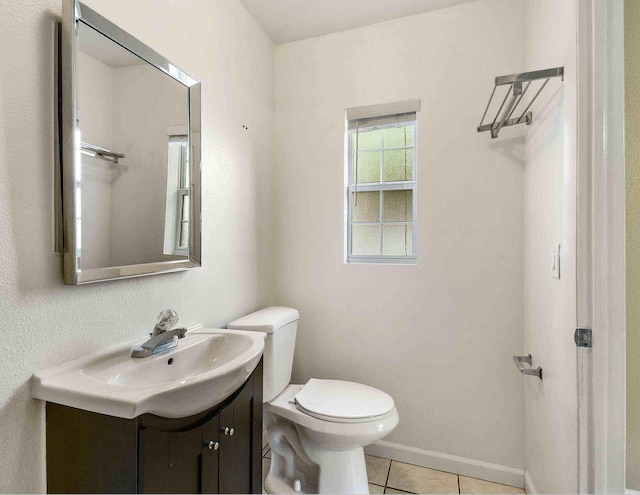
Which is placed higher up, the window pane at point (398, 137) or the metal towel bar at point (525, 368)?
the window pane at point (398, 137)

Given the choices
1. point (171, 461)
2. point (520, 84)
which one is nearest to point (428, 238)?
point (520, 84)

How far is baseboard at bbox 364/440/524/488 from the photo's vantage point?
160 centimetres

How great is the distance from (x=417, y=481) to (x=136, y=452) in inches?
57.0

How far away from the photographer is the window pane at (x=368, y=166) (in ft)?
6.37

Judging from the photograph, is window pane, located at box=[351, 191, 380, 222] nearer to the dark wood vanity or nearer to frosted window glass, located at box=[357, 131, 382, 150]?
frosted window glass, located at box=[357, 131, 382, 150]

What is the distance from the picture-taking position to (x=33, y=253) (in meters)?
0.83

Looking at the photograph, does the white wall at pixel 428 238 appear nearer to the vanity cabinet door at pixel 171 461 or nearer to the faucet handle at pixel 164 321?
the faucet handle at pixel 164 321

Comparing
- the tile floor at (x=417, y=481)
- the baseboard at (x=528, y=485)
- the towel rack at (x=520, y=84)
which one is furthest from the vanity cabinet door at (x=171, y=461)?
the towel rack at (x=520, y=84)

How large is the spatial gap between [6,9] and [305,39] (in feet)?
5.02

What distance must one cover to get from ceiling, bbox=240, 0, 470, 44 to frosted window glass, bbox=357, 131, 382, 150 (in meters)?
0.59

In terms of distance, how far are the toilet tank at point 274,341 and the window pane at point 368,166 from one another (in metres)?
0.90

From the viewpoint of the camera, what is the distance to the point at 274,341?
1.56m

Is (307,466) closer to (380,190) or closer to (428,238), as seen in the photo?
(428,238)

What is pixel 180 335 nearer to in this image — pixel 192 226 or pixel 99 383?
pixel 99 383
